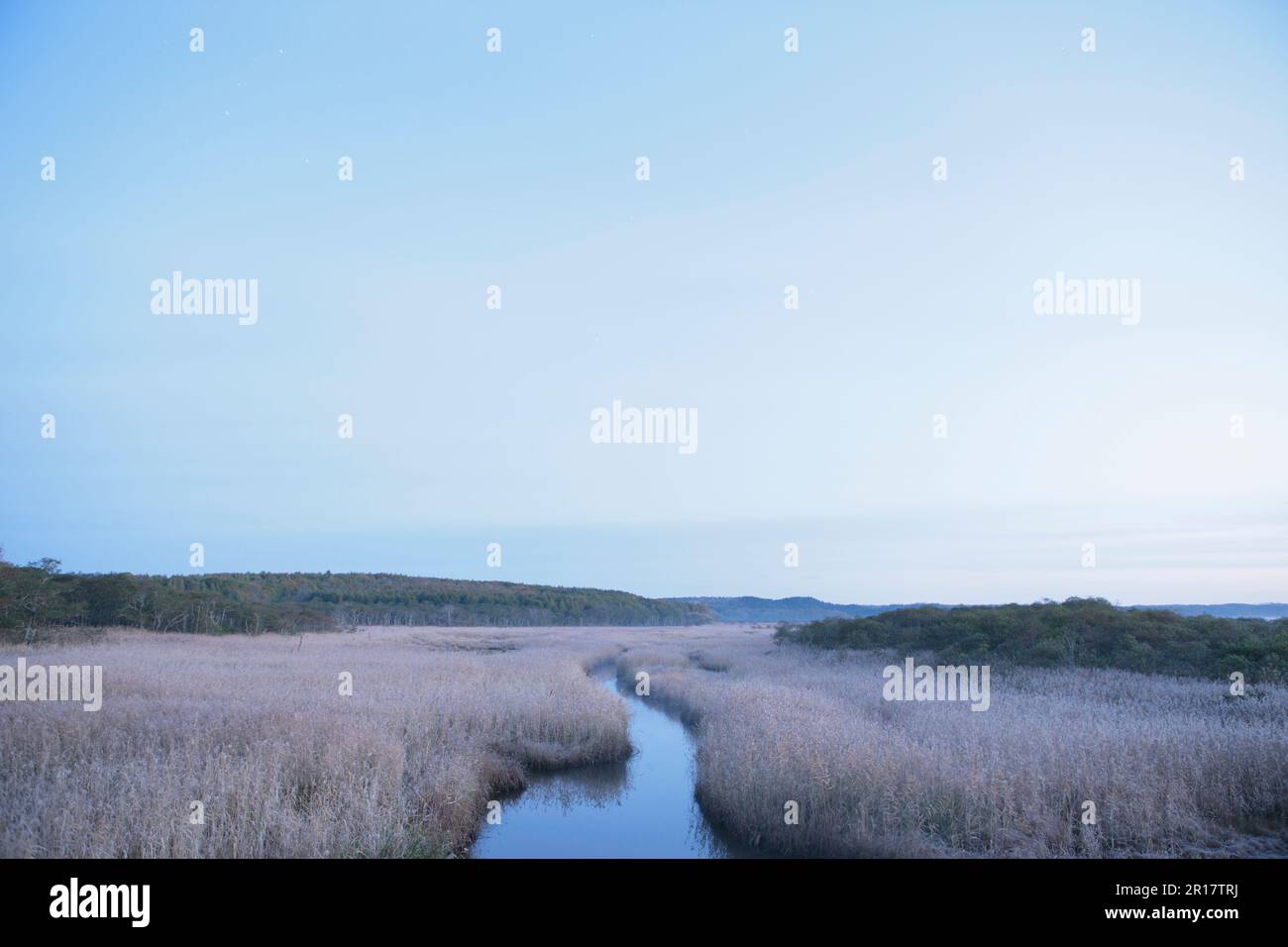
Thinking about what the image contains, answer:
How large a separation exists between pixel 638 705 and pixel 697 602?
485 ft

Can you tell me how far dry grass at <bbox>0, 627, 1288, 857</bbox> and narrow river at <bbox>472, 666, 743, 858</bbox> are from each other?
1.34 ft

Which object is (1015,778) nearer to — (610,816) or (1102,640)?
(610,816)

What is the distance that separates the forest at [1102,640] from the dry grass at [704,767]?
2469mm

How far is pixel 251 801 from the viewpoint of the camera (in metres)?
8.07

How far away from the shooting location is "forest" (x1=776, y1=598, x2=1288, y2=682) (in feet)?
59.2

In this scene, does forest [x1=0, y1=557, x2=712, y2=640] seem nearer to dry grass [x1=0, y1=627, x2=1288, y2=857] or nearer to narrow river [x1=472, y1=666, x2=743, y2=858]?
dry grass [x1=0, y1=627, x2=1288, y2=857]

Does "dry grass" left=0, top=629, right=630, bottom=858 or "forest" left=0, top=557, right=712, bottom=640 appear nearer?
"dry grass" left=0, top=629, right=630, bottom=858

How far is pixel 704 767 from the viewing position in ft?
43.4

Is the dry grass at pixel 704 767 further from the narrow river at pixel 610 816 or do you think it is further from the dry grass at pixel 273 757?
the narrow river at pixel 610 816

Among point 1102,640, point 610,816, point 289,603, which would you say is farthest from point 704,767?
point 289,603

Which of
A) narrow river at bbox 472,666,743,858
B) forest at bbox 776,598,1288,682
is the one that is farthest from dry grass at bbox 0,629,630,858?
forest at bbox 776,598,1288,682

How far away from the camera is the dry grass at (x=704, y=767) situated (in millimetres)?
7770
